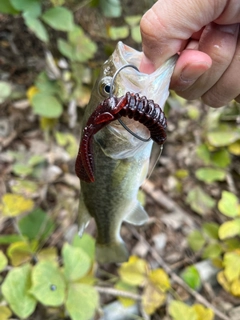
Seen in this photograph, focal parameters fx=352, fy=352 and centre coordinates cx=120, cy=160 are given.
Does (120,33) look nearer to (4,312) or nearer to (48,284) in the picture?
(48,284)

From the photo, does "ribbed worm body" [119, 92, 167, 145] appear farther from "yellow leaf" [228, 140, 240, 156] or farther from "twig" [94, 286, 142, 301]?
"yellow leaf" [228, 140, 240, 156]

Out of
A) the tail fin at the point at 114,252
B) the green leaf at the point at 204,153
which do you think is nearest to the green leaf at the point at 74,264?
the tail fin at the point at 114,252

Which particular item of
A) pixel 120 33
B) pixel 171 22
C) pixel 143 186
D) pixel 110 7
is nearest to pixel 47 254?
pixel 143 186

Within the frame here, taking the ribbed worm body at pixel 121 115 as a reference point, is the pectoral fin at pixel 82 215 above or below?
below

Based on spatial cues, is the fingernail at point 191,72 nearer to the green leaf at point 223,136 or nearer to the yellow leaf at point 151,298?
the yellow leaf at point 151,298

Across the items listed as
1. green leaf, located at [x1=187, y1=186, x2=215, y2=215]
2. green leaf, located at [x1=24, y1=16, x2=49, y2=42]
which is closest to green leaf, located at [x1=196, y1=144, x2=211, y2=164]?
green leaf, located at [x1=187, y1=186, x2=215, y2=215]

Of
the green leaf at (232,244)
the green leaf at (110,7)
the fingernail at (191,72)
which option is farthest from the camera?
the green leaf at (110,7)

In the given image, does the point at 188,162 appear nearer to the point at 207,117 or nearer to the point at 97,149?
the point at 207,117
